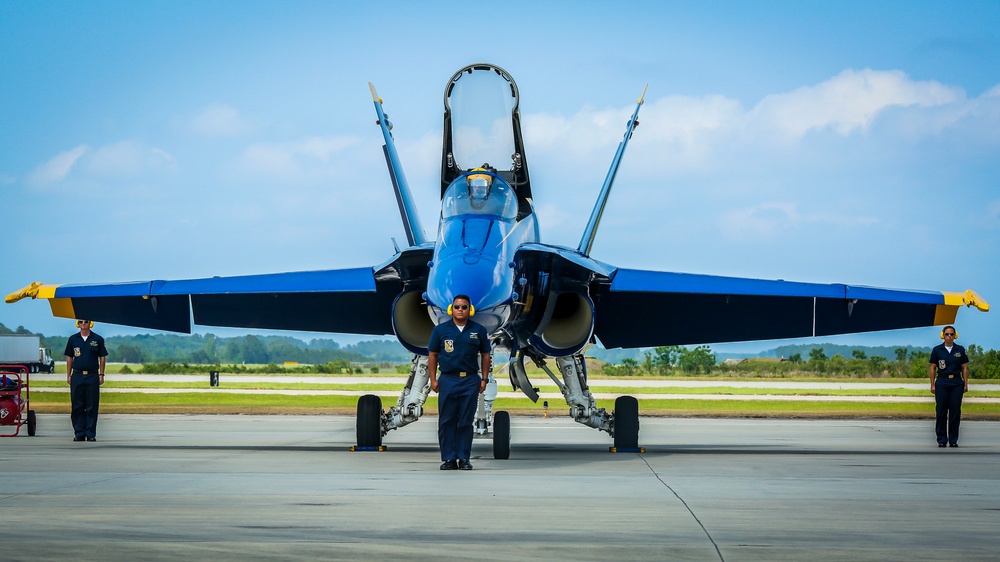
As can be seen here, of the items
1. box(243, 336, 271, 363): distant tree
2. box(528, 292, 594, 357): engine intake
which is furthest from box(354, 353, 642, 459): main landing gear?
box(243, 336, 271, 363): distant tree

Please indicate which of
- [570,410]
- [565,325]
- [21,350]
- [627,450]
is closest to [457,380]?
[565,325]

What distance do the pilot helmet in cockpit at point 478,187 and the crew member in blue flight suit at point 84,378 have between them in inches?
254

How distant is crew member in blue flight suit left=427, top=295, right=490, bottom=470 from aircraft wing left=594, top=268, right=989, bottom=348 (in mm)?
3543

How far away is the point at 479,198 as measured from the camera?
42.7 ft

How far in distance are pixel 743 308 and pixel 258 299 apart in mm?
6939

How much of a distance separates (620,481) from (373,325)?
Answer: 8.41 metres

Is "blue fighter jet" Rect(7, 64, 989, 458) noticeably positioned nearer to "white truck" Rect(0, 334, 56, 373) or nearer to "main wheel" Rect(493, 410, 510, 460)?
"main wheel" Rect(493, 410, 510, 460)

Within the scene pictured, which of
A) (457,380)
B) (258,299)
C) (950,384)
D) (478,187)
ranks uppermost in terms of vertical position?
(478,187)

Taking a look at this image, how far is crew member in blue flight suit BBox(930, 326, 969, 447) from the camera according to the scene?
643 inches

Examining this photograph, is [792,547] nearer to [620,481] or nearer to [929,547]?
[929,547]

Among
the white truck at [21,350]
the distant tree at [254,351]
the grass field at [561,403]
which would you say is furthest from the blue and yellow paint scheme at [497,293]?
the distant tree at [254,351]

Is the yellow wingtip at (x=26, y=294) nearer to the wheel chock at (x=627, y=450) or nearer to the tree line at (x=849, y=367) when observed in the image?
the wheel chock at (x=627, y=450)

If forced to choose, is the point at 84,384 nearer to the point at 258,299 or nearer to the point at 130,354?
the point at 258,299

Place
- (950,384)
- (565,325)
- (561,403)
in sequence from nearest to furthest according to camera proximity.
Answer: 1. (565,325)
2. (950,384)
3. (561,403)
